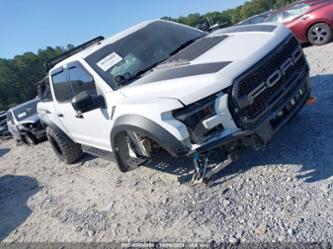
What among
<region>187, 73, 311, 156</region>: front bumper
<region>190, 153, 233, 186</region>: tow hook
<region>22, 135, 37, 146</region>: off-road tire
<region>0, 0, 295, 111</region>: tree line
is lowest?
<region>0, 0, 295, 111</region>: tree line

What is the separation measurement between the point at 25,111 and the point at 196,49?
958cm

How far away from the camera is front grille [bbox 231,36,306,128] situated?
3.43 metres

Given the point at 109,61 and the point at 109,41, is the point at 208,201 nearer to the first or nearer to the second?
the point at 109,61

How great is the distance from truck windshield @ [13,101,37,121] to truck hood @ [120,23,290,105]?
9.02 meters

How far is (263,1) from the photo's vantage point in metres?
75.9

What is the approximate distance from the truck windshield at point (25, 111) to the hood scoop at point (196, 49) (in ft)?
29.3

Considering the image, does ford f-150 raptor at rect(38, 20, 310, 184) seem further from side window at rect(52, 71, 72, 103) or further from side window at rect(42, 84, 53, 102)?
side window at rect(42, 84, 53, 102)

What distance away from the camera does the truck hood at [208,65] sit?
11.2ft

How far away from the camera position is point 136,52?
4789mm

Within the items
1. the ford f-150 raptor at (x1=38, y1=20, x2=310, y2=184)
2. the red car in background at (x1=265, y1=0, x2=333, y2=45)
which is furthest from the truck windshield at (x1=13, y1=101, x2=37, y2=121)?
the red car in background at (x1=265, y1=0, x2=333, y2=45)

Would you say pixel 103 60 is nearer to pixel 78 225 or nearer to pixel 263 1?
pixel 78 225

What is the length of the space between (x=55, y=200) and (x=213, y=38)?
3.37 metres

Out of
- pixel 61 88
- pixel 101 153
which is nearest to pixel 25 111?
pixel 61 88

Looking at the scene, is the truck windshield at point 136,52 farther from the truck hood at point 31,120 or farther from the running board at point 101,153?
the truck hood at point 31,120
